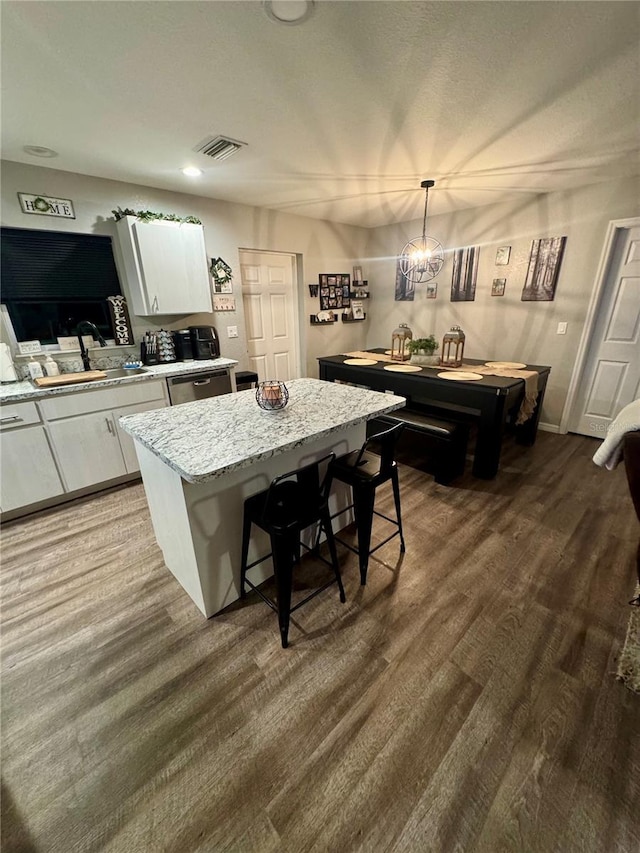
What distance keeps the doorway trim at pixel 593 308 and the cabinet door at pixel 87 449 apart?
4.58m

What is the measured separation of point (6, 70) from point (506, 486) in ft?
12.8

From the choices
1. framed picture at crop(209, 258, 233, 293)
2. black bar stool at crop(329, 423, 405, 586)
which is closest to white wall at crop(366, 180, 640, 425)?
framed picture at crop(209, 258, 233, 293)

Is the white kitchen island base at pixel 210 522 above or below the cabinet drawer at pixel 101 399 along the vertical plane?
below

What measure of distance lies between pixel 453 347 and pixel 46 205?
3697 millimetres

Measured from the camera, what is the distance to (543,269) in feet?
11.8

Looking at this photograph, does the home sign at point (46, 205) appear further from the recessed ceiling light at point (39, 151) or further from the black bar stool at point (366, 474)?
the black bar stool at point (366, 474)

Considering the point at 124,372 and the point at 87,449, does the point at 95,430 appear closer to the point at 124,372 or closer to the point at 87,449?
the point at 87,449

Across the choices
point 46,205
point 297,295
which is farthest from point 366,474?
point 297,295

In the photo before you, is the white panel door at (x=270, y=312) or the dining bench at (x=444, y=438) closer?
the dining bench at (x=444, y=438)

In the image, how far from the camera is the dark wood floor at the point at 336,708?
1.00m

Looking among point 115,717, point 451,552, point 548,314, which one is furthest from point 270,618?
point 548,314

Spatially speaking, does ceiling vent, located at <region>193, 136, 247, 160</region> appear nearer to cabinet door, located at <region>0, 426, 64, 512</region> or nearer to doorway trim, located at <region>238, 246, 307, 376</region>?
doorway trim, located at <region>238, 246, 307, 376</region>

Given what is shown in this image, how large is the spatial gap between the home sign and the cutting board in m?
1.27

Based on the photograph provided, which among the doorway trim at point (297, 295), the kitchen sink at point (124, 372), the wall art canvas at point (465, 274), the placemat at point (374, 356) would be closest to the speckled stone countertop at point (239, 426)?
the kitchen sink at point (124, 372)
